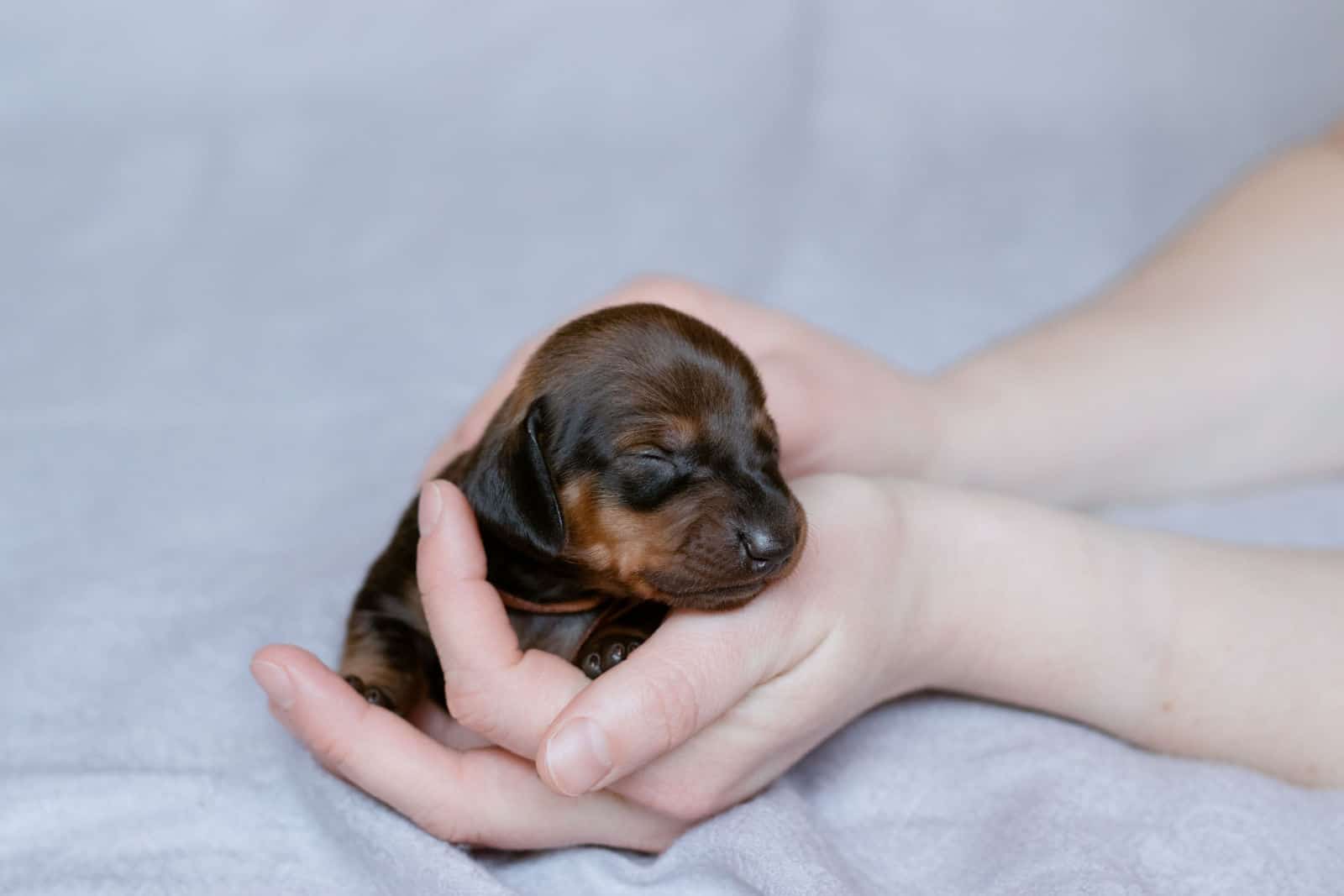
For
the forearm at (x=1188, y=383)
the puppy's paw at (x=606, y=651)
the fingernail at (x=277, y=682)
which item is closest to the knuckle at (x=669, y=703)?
the puppy's paw at (x=606, y=651)

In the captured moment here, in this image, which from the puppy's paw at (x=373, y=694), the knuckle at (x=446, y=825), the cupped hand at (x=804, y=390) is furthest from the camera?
the cupped hand at (x=804, y=390)

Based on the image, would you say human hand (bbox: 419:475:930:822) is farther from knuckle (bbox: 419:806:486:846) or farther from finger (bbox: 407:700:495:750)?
finger (bbox: 407:700:495:750)

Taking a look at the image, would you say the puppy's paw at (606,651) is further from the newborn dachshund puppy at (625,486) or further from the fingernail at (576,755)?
the fingernail at (576,755)

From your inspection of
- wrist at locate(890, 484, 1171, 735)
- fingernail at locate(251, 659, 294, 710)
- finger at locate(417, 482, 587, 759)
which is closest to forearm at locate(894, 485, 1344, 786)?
wrist at locate(890, 484, 1171, 735)

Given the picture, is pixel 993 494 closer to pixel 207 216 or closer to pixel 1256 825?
pixel 1256 825

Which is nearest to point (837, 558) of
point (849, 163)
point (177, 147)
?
point (849, 163)
